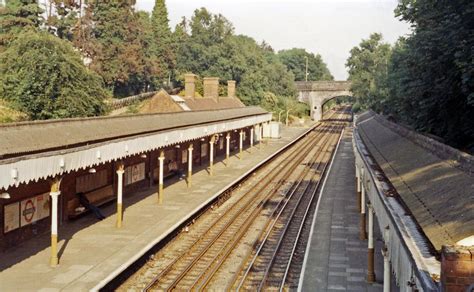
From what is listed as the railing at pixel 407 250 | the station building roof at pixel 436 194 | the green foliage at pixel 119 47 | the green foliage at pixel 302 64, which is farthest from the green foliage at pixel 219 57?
the green foliage at pixel 302 64

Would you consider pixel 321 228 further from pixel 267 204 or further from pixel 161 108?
pixel 161 108

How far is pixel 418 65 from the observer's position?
20625 mm

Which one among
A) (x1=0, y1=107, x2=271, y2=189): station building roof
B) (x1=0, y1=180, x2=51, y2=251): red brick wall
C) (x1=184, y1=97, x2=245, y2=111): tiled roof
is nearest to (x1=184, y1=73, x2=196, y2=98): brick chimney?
(x1=184, y1=97, x2=245, y2=111): tiled roof

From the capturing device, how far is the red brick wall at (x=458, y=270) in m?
4.98

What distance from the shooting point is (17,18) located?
45.0m

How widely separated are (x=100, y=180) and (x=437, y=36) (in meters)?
14.3

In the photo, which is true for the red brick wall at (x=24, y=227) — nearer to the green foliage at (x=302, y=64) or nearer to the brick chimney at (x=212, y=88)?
the brick chimney at (x=212, y=88)

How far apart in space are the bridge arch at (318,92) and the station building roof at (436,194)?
274 feet

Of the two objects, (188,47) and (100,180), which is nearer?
(100,180)

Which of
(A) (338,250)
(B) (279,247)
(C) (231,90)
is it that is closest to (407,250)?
(A) (338,250)

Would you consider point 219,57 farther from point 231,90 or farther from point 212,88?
point 212,88

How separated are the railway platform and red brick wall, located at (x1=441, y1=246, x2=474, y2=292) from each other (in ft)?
30.8

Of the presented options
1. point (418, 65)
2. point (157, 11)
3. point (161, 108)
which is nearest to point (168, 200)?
point (418, 65)

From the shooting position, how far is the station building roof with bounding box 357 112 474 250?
6.89 metres
